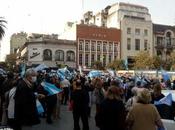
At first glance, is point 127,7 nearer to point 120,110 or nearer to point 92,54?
point 92,54

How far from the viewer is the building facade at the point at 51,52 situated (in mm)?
76188

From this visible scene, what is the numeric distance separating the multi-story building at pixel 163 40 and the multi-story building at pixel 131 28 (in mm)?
1701

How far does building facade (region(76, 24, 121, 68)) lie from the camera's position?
78.4 metres

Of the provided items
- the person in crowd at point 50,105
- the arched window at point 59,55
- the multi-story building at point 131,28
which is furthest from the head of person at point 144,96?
the multi-story building at point 131,28

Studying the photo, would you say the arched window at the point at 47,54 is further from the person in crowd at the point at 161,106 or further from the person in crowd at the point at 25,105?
the person in crowd at the point at 25,105

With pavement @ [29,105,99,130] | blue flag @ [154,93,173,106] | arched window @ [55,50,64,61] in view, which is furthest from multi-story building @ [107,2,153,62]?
blue flag @ [154,93,173,106]

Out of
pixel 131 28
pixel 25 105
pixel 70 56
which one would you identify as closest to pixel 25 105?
pixel 25 105

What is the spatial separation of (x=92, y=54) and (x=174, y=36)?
19.9 meters

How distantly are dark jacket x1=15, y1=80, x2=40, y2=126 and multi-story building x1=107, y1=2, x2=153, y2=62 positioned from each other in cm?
7397

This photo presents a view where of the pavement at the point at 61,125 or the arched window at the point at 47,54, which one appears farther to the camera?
the arched window at the point at 47,54

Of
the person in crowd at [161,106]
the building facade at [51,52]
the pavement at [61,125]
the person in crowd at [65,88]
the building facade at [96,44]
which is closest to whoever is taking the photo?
the person in crowd at [161,106]

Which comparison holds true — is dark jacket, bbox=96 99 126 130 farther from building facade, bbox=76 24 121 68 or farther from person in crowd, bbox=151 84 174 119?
building facade, bbox=76 24 121 68

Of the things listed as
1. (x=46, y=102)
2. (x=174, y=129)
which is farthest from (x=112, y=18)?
(x=174, y=129)

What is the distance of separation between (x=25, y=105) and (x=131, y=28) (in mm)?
75259
